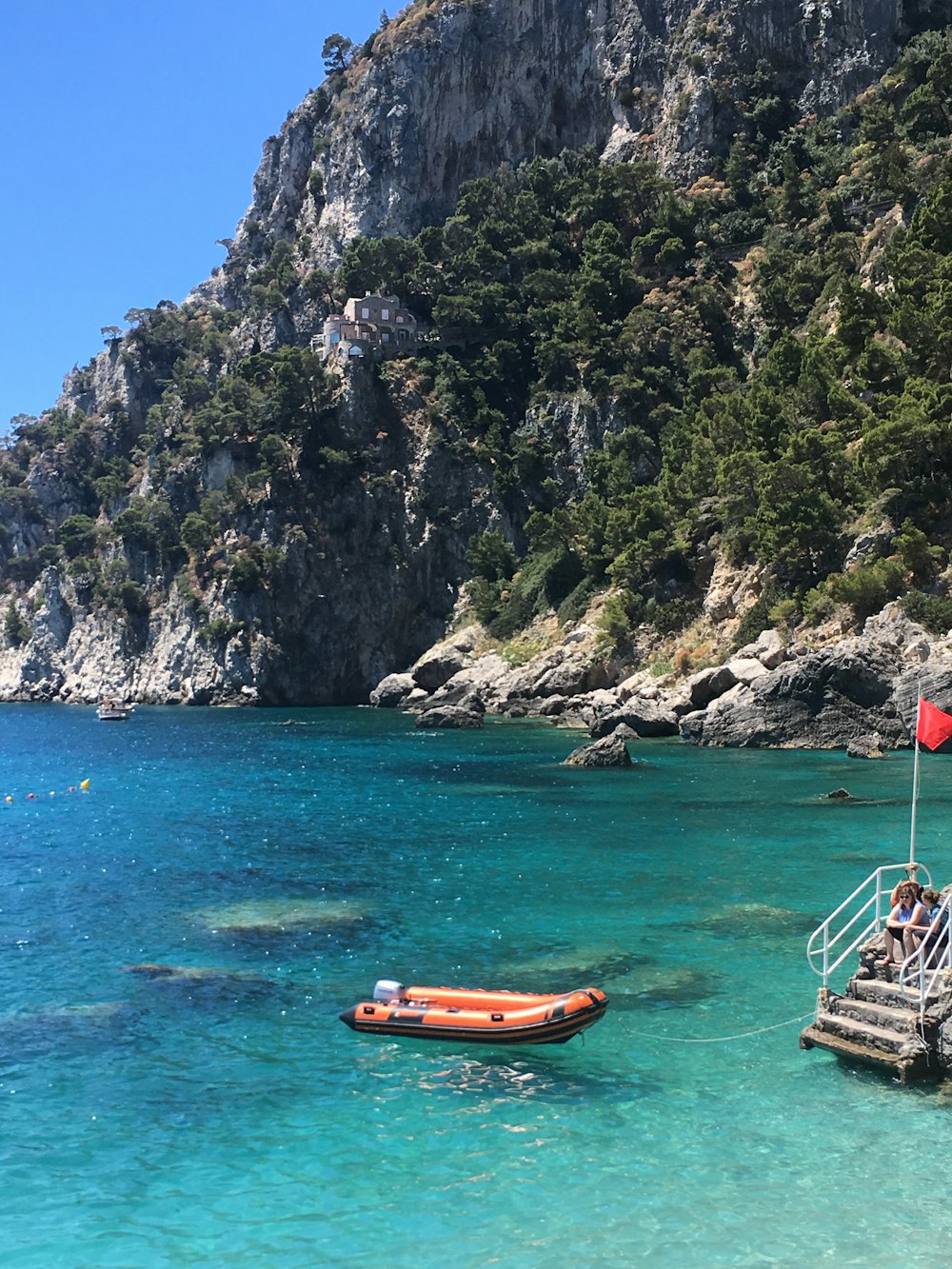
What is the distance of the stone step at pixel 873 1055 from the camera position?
13391mm

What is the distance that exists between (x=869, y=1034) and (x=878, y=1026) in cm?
19

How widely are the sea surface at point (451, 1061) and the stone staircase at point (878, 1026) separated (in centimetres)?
31

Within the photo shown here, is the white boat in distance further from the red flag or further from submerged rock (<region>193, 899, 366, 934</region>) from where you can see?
the red flag

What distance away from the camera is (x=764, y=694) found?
161ft

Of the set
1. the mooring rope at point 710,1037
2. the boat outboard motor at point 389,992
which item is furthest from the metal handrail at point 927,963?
the boat outboard motor at point 389,992

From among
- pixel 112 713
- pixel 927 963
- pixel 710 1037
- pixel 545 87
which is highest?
pixel 545 87

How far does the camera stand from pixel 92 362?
15950 centimetres

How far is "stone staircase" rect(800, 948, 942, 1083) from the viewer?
13.5m

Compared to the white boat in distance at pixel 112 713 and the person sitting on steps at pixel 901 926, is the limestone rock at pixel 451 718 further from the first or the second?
the person sitting on steps at pixel 901 926

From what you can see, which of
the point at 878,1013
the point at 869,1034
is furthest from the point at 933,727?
the point at 869,1034

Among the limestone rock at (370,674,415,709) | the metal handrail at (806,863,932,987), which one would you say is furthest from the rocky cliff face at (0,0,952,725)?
the metal handrail at (806,863,932,987)

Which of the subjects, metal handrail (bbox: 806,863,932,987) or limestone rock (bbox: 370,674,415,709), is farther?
limestone rock (bbox: 370,674,415,709)

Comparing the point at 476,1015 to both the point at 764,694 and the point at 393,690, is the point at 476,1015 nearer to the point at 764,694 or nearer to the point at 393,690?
the point at 764,694

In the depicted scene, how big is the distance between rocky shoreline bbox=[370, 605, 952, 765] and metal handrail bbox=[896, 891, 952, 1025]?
80.8 ft
